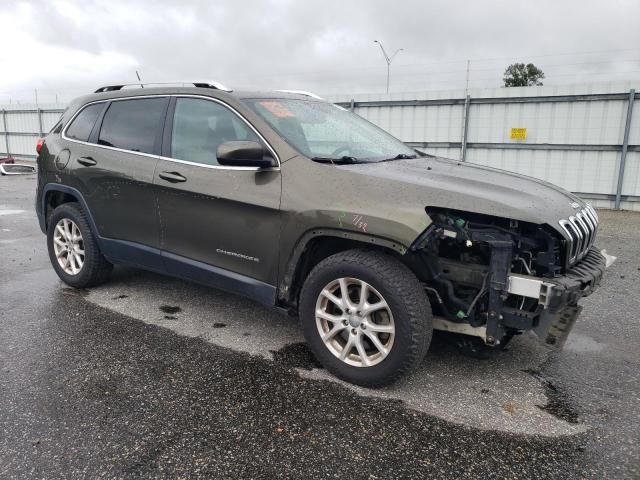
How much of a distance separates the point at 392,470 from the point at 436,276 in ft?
3.63

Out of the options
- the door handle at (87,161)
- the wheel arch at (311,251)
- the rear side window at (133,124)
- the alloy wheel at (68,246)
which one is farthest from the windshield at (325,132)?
the alloy wheel at (68,246)

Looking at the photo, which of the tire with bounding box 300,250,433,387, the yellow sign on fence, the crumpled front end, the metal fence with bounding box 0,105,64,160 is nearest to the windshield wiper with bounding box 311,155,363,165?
the tire with bounding box 300,250,433,387

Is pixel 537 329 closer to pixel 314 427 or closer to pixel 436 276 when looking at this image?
pixel 436 276

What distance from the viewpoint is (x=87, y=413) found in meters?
2.80

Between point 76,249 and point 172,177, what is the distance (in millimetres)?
1660

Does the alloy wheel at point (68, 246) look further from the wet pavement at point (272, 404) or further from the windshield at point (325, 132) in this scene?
the windshield at point (325, 132)

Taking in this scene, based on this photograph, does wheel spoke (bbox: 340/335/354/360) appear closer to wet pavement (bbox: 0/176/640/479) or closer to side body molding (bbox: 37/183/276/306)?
wet pavement (bbox: 0/176/640/479)

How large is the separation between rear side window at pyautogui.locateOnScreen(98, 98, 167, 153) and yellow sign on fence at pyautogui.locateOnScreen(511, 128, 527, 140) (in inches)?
402

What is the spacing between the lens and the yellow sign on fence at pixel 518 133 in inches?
480

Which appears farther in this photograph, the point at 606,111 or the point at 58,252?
the point at 606,111

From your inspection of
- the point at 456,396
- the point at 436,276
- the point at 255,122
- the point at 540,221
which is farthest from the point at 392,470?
the point at 255,122

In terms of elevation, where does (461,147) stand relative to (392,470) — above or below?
above

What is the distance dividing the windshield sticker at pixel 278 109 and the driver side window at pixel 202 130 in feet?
0.82

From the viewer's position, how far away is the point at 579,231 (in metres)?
3.07
